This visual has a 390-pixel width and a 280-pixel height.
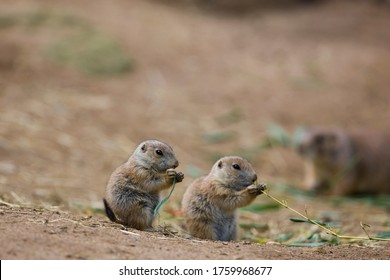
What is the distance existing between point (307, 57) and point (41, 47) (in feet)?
20.9

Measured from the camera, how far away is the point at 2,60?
15.1 m

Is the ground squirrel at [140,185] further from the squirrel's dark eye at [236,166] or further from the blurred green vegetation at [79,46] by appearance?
the blurred green vegetation at [79,46]

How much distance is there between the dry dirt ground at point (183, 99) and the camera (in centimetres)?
748

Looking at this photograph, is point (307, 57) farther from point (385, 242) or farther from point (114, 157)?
point (385, 242)

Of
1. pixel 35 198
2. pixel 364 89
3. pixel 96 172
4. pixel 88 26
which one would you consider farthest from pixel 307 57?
pixel 35 198

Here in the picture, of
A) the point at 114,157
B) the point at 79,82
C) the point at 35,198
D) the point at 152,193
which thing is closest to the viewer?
the point at 152,193

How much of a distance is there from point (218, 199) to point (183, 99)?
343 inches

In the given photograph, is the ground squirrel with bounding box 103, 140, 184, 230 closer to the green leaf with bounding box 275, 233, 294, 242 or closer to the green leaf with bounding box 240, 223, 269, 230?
the green leaf with bounding box 275, 233, 294, 242

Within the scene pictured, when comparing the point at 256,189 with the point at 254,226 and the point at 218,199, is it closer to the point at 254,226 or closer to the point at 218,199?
the point at 218,199

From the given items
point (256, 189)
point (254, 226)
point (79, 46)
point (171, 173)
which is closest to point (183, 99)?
point (79, 46)

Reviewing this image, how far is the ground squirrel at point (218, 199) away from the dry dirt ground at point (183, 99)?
14.2 inches

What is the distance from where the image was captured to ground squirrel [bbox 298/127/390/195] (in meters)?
12.1
